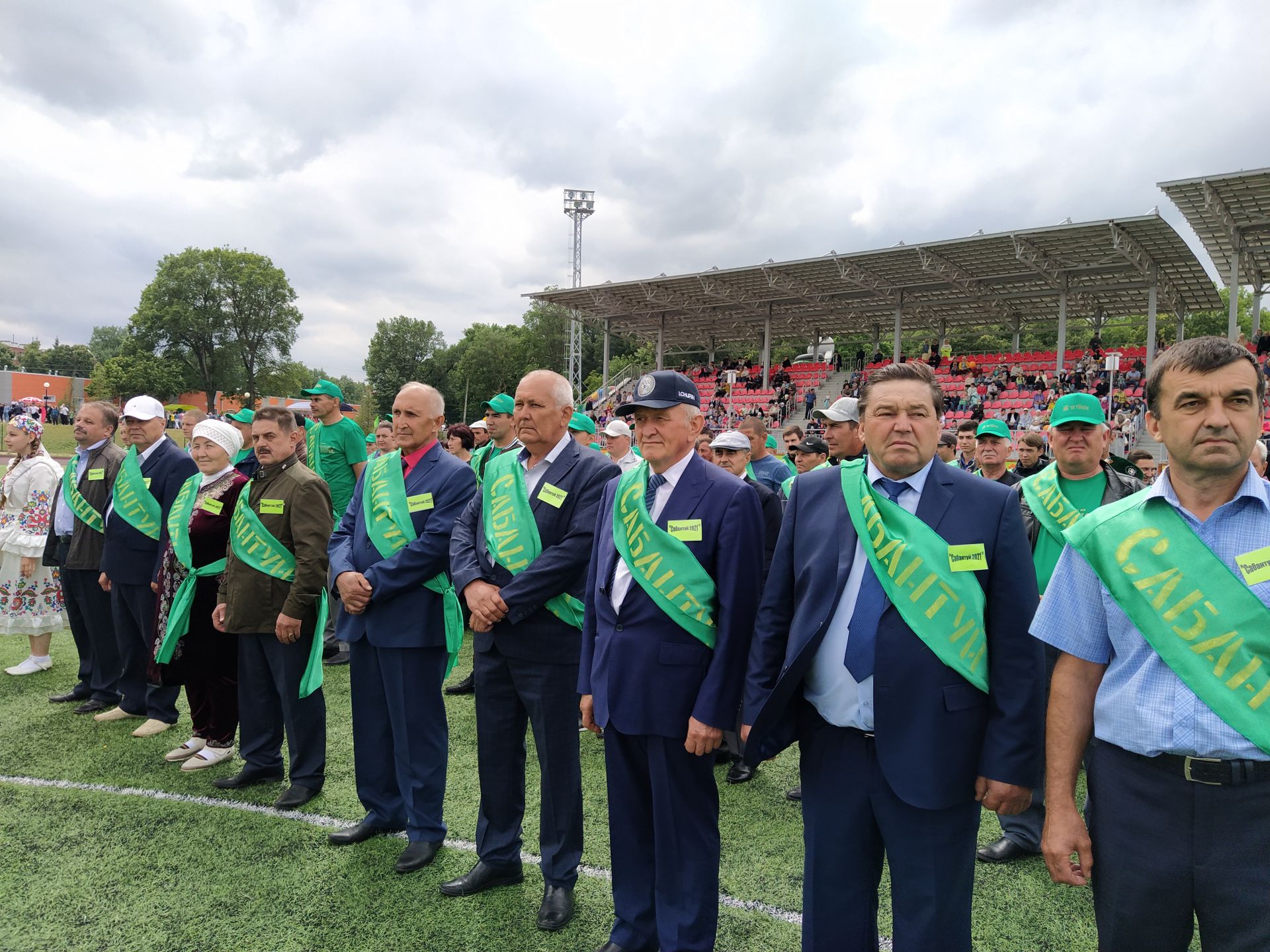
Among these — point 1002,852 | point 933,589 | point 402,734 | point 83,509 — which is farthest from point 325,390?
point 1002,852

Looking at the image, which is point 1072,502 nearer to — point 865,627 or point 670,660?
point 865,627

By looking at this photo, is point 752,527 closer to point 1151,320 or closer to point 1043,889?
point 1043,889

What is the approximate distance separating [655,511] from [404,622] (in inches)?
55.1

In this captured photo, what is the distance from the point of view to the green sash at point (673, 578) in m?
2.48

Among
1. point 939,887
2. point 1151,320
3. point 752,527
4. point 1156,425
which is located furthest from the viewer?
point 1151,320

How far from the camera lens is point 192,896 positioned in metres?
3.10

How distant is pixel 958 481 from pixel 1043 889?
222 cm

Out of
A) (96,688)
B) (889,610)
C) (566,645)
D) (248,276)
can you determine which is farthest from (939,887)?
(248,276)

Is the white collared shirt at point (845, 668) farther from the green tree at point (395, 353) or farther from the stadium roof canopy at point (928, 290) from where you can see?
the green tree at point (395, 353)

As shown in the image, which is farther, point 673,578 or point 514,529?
point 514,529

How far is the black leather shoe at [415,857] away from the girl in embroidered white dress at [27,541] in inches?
170

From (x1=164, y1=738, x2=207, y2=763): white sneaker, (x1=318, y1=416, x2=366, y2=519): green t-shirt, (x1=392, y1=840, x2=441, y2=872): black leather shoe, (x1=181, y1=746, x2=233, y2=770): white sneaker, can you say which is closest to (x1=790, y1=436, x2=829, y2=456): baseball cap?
(x1=392, y1=840, x2=441, y2=872): black leather shoe

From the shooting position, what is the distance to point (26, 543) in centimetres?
572

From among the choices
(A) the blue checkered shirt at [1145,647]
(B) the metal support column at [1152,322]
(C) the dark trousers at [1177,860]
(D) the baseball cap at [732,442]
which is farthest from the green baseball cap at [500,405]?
(B) the metal support column at [1152,322]
